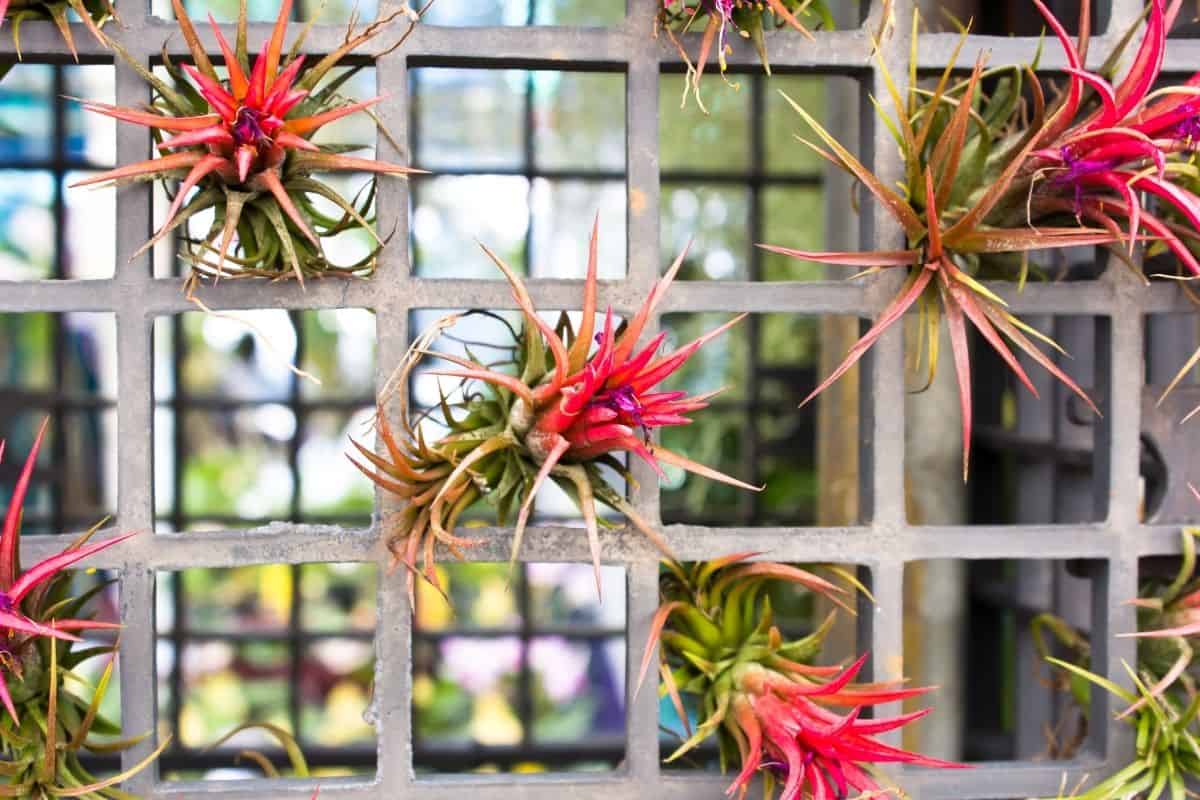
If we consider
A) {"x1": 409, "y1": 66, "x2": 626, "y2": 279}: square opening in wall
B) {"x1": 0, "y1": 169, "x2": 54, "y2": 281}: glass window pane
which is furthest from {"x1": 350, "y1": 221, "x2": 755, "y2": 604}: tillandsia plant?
{"x1": 0, "y1": 169, "x2": 54, "y2": 281}: glass window pane

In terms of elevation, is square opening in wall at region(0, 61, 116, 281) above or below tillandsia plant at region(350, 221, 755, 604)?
above

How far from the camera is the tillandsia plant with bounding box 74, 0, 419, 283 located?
818 mm

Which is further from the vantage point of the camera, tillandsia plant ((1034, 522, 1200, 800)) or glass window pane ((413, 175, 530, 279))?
glass window pane ((413, 175, 530, 279))

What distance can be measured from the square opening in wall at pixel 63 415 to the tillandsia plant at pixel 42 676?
1.06 m

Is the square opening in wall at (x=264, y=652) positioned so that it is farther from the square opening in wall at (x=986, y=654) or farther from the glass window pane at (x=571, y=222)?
the square opening in wall at (x=986, y=654)

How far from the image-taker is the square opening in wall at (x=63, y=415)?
1.88 metres

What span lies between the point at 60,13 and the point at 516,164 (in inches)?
47.8

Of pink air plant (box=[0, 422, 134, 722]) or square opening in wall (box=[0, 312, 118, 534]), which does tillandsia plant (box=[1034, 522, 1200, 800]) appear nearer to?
pink air plant (box=[0, 422, 134, 722])

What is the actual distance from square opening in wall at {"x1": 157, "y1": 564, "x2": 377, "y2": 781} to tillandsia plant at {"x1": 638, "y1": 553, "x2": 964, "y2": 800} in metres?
1.13

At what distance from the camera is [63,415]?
6.22ft

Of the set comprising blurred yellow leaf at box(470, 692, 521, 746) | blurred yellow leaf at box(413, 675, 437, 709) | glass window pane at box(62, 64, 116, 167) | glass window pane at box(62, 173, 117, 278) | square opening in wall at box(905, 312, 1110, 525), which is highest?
glass window pane at box(62, 64, 116, 167)

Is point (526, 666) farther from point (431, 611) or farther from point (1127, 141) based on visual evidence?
point (1127, 141)

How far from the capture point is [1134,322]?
99 centimetres

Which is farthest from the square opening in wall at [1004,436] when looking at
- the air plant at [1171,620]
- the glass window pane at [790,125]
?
the glass window pane at [790,125]
